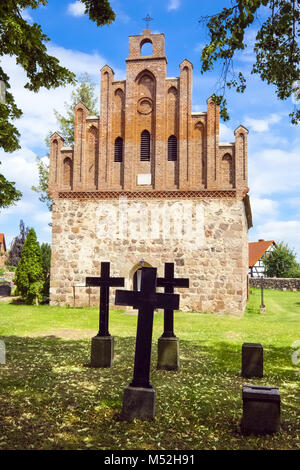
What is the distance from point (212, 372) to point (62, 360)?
3.38m

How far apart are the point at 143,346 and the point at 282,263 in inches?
1541

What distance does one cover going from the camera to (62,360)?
27.0 feet

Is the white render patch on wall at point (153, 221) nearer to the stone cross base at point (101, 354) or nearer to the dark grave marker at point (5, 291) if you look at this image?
the dark grave marker at point (5, 291)

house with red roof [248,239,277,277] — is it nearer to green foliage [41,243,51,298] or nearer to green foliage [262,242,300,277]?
green foliage [262,242,300,277]

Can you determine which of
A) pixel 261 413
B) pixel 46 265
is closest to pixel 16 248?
pixel 46 265

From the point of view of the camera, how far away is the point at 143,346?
17.5 ft

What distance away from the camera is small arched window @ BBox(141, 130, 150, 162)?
17797 millimetres

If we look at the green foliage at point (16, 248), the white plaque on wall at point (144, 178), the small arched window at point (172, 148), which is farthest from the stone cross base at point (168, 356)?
the green foliage at point (16, 248)

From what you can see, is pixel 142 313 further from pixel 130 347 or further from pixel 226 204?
pixel 226 204

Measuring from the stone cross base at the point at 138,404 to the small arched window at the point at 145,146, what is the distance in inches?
548

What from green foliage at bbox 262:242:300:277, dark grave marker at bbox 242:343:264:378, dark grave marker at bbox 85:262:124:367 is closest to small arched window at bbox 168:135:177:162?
dark grave marker at bbox 85:262:124:367

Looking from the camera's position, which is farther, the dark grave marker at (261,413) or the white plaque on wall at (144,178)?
the white plaque on wall at (144,178)

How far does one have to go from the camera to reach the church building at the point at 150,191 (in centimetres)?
1681
